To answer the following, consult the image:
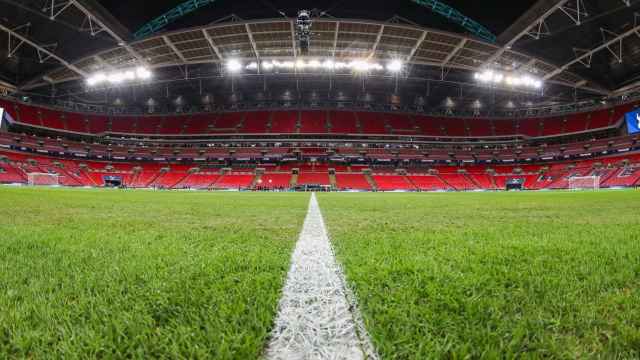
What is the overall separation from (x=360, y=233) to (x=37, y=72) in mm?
40839

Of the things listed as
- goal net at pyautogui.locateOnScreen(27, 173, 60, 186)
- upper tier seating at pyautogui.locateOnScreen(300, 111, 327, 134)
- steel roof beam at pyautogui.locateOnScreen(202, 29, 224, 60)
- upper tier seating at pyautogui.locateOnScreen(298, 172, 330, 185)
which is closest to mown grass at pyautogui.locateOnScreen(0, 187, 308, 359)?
steel roof beam at pyautogui.locateOnScreen(202, 29, 224, 60)

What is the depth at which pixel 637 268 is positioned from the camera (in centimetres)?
132

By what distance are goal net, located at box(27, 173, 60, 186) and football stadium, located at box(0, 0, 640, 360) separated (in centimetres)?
19

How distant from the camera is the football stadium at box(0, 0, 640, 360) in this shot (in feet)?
2.55

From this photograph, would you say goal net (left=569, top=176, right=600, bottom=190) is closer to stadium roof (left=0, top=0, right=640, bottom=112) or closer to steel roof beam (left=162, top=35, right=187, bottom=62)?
stadium roof (left=0, top=0, right=640, bottom=112)

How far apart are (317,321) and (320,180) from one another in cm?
3346

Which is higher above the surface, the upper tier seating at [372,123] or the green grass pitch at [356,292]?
the upper tier seating at [372,123]

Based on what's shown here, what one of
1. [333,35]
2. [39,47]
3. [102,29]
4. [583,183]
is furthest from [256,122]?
[583,183]

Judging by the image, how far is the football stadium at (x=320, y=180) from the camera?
778 mm

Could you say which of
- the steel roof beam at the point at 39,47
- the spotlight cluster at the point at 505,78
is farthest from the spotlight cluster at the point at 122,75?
the spotlight cluster at the point at 505,78

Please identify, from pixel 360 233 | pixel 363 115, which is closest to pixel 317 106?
pixel 363 115

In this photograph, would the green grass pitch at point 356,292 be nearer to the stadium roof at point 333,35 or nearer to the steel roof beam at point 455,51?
the stadium roof at point 333,35

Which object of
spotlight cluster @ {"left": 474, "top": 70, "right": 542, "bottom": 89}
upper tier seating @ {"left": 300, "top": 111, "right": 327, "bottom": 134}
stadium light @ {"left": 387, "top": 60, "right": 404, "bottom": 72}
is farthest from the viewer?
upper tier seating @ {"left": 300, "top": 111, "right": 327, "bottom": 134}

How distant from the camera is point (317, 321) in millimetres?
859
